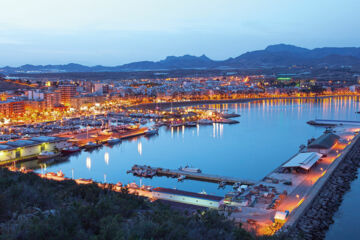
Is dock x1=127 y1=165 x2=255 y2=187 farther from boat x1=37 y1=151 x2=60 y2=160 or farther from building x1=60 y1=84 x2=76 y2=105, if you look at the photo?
building x1=60 y1=84 x2=76 y2=105

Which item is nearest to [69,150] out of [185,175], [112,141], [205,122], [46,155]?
[46,155]

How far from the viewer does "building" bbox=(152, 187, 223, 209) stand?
178 inches

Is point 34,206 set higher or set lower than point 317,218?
higher

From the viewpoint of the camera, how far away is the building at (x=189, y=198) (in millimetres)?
4527

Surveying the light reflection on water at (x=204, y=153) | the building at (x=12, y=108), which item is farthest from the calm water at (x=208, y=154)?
the building at (x=12, y=108)

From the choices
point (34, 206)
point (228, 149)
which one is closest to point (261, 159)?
point (228, 149)

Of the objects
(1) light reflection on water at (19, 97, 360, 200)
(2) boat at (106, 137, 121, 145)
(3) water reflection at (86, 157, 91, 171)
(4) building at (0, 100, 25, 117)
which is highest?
(4) building at (0, 100, 25, 117)

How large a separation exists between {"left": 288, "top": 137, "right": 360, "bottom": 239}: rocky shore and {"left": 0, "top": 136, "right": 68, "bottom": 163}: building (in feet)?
19.6

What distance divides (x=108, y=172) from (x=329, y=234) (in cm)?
430

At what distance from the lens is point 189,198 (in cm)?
464

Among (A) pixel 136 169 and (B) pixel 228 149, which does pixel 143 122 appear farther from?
(A) pixel 136 169

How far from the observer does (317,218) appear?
165 inches

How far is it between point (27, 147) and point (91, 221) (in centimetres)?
637

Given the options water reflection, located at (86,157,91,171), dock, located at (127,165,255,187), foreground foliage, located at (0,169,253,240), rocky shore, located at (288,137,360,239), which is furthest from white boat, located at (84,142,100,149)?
foreground foliage, located at (0,169,253,240)
